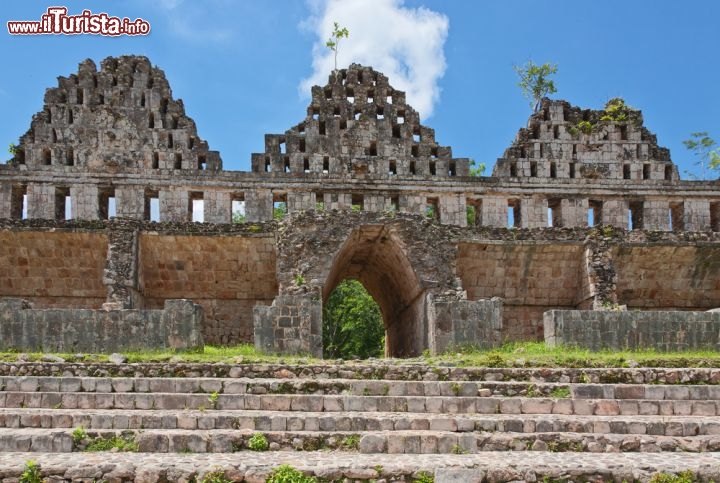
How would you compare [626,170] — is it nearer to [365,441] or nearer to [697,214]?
[697,214]

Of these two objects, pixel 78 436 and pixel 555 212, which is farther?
pixel 555 212

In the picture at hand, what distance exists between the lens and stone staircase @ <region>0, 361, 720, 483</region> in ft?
32.0

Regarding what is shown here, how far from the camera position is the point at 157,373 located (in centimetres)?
1441

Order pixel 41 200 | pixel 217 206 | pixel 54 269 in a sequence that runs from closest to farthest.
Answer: pixel 54 269 < pixel 41 200 < pixel 217 206

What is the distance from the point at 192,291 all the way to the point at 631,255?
14.4 metres

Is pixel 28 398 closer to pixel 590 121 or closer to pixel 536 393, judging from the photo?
pixel 536 393

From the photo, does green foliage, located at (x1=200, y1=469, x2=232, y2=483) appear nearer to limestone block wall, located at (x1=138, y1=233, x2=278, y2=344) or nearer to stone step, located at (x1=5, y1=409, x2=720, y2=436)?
stone step, located at (x1=5, y1=409, x2=720, y2=436)

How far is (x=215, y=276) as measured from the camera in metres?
24.2

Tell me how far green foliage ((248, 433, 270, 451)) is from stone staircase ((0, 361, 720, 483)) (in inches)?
0.9

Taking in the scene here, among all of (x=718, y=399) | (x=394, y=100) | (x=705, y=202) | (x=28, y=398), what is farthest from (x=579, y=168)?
(x=28, y=398)

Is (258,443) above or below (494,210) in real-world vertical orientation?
below

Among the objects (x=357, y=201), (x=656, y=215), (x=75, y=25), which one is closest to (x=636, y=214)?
(x=656, y=215)

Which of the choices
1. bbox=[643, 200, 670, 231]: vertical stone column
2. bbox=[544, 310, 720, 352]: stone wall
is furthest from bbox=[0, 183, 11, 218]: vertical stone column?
bbox=[643, 200, 670, 231]: vertical stone column

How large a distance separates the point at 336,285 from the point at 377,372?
11909 mm
